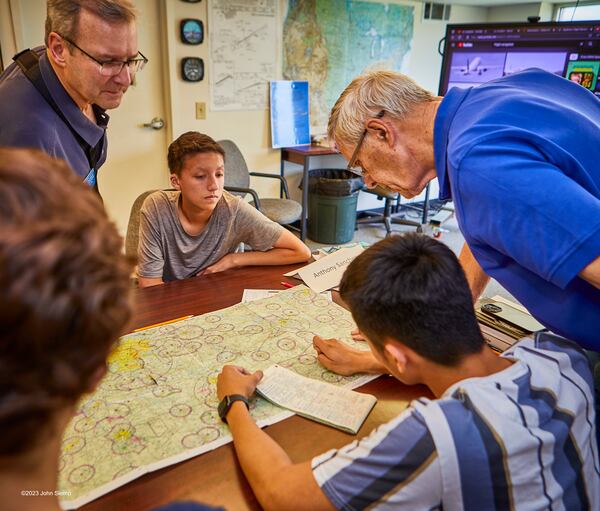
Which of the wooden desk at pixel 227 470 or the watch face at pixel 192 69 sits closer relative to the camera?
the wooden desk at pixel 227 470

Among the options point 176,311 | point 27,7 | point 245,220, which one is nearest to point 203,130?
point 27,7

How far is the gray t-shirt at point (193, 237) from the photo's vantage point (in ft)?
6.14

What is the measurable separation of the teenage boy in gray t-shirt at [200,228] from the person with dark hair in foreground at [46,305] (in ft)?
4.49

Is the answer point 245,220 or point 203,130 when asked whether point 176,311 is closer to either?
point 245,220

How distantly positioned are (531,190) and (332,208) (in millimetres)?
3609

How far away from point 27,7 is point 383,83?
2930 mm

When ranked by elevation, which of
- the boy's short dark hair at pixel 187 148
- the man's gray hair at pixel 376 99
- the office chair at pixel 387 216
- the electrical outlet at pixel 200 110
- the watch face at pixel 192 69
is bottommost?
the office chair at pixel 387 216

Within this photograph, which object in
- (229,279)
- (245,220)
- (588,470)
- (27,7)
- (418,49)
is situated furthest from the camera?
(418,49)

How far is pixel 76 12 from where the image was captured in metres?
1.38

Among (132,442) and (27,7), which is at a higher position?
(27,7)

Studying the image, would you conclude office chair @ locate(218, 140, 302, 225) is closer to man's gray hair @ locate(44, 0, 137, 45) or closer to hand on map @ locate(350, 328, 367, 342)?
man's gray hair @ locate(44, 0, 137, 45)

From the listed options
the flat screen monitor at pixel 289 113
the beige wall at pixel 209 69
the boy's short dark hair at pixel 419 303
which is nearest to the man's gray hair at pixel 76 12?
the boy's short dark hair at pixel 419 303

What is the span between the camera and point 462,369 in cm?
86

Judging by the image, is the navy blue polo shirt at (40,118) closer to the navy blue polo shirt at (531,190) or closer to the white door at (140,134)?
the navy blue polo shirt at (531,190)
